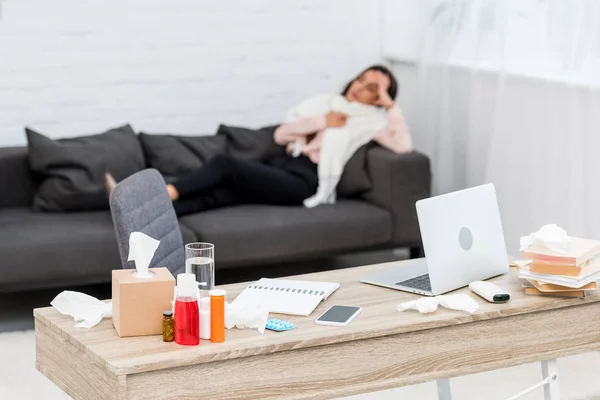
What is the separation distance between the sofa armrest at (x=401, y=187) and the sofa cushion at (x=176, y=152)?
86 cm

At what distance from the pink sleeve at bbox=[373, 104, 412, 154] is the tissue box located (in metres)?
2.84

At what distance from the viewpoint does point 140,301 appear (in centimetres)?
223

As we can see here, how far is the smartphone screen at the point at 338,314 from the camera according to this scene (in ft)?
7.82

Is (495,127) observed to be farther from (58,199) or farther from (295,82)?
(58,199)

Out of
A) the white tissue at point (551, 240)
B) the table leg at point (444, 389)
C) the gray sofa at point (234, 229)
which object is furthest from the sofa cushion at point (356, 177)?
the white tissue at point (551, 240)

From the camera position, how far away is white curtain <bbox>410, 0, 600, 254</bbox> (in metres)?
4.23

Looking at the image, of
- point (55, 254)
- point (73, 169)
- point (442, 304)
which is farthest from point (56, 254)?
point (442, 304)

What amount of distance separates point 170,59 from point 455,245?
3132 mm

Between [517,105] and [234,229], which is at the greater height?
[517,105]

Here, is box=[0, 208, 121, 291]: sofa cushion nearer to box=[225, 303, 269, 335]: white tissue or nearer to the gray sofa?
the gray sofa

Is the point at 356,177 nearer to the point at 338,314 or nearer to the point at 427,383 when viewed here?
the point at 427,383

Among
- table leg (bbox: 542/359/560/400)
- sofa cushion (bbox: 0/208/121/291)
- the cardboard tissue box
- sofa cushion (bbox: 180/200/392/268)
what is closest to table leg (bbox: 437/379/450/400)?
table leg (bbox: 542/359/560/400)

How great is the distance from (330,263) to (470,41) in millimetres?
1375

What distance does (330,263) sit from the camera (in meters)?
5.24
